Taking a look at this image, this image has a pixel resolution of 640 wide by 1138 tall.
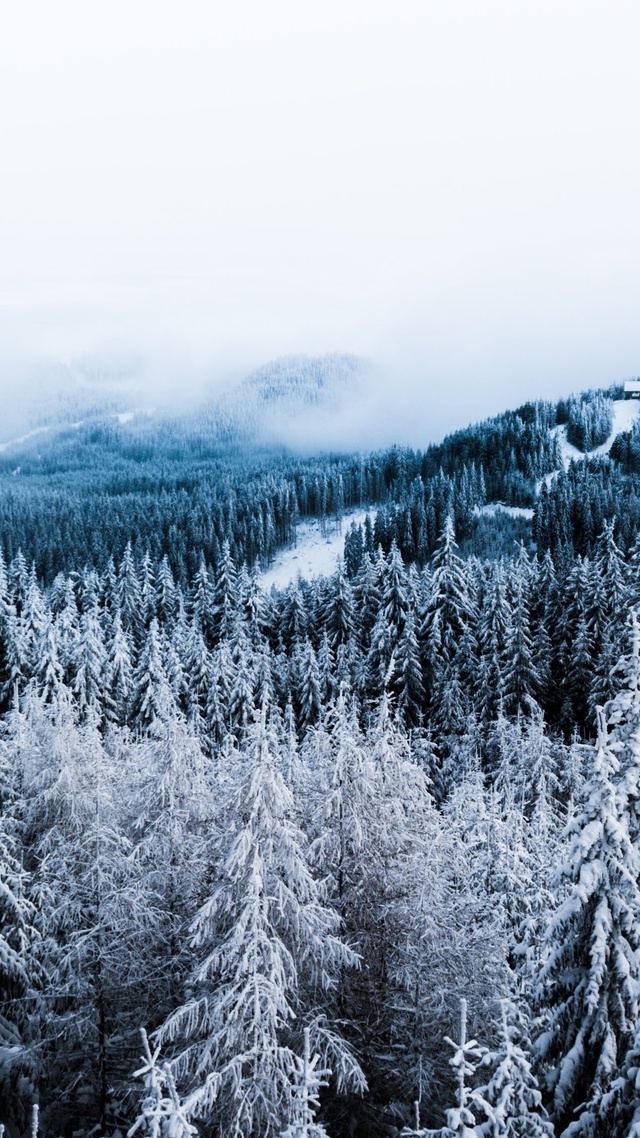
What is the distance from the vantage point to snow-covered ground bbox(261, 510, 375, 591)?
415 feet

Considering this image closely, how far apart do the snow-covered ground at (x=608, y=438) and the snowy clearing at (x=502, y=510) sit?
34.4 ft

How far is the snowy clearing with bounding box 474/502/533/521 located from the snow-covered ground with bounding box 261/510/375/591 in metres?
25.1

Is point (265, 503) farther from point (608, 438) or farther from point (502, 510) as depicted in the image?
point (608, 438)

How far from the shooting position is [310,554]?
137875mm

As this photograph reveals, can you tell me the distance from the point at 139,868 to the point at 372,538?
110 meters

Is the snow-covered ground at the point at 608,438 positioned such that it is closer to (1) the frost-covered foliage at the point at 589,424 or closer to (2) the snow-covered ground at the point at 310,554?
(1) the frost-covered foliage at the point at 589,424

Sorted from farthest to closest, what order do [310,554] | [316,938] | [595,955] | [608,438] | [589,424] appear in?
1. [608,438]
2. [589,424]
3. [310,554]
4. [316,938]
5. [595,955]

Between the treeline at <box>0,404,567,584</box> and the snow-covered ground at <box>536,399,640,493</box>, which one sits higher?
the snow-covered ground at <box>536,399,640,493</box>

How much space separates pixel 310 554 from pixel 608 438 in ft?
277

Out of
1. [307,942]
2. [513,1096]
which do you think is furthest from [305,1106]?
[307,942]

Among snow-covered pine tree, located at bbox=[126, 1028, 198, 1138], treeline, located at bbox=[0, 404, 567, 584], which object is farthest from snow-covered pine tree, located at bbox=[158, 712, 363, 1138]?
treeline, located at bbox=[0, 404, 567, 584]

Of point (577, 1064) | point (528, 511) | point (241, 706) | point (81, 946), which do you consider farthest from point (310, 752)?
point (528, 511)

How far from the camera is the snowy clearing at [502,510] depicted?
134875 mm

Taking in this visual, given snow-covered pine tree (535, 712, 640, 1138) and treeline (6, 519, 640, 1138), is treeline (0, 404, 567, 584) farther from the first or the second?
snow-covered pine tree (535, 712, 640, 1138)
